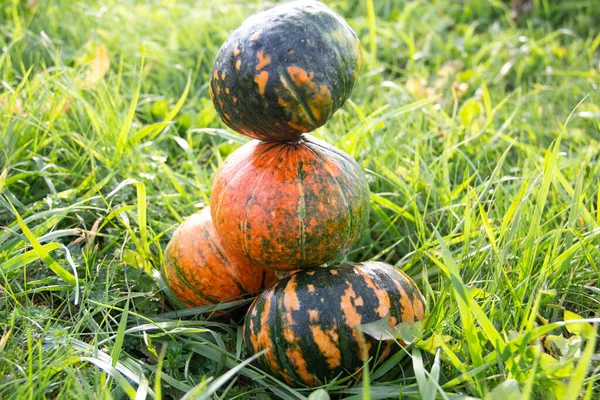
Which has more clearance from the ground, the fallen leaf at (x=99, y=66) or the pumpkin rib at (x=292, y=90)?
the pumpkin rib at (x=292, y=90)

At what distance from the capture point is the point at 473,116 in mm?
3797

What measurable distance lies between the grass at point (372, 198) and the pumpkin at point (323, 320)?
9 cm

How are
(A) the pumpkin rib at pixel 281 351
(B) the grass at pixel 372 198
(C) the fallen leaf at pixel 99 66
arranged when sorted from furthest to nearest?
(C) the fallen leaf at pixel 99 66 < (A) the pumpkin rib at pixel 281 351 < (B) the grass at pixel 372 198

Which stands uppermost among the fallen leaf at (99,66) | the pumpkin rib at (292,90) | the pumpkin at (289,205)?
the pumpkin rib at (292,90)

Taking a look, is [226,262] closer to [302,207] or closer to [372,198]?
[302,207]

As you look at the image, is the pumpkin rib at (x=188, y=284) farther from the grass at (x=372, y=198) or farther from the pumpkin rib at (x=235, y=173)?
the pumpkin rib at (x=235, y=173)

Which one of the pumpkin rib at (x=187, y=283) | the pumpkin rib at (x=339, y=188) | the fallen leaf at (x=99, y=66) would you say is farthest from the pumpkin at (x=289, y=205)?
the fallen leaf at (x=99, y=66)

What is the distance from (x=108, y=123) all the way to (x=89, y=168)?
0.28 metres

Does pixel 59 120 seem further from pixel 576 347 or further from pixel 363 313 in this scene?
pixel 576 347

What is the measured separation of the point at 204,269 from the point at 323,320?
2.09 ft

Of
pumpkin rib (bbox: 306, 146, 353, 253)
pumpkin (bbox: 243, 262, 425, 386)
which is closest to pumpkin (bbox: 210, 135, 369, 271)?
pumpkin rib (bbox: 306, 146, 353, 253)

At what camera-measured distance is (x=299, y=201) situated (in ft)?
7.66

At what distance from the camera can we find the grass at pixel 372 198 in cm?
219

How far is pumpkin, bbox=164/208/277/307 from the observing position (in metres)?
2.64
